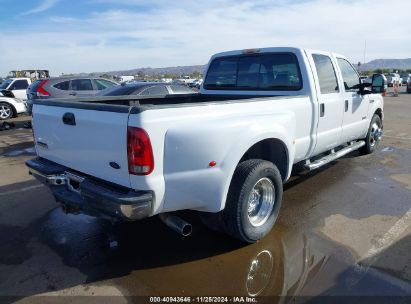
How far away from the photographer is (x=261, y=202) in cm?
392

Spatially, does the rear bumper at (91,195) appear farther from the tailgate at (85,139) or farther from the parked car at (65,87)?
the parked car at (65,87)

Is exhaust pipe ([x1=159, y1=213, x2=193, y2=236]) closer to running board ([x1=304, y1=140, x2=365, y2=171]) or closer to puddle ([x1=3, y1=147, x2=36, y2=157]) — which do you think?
running board ([x1=304, y1=140, x2=365, y2=171])

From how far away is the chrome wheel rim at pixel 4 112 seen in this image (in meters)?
14.9

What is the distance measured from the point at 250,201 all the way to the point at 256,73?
2207 millimetres

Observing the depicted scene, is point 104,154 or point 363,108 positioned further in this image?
point 363,108

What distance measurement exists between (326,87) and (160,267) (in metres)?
3.33

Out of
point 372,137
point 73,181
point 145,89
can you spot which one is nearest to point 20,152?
point 145,89

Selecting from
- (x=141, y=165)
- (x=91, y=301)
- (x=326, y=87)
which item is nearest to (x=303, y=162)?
(x=326, y=87)

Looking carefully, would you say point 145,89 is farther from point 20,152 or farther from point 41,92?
point 41,92

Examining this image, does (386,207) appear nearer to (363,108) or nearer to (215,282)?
(363,108)

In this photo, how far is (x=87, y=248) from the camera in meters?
3.76

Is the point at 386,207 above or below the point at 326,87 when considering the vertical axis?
below

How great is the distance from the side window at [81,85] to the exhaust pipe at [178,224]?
10.7 metres

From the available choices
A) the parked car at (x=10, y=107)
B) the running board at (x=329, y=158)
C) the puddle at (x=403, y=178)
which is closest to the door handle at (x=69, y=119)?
the running board at (x=329, y=158)
